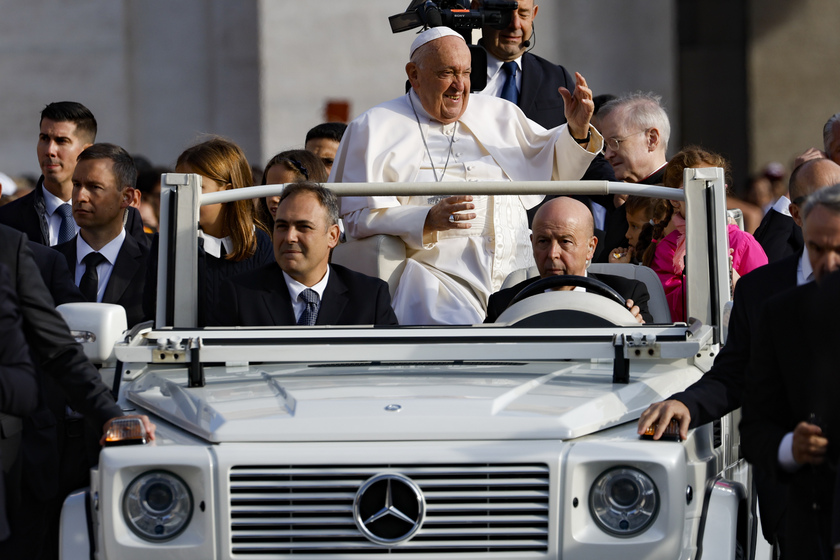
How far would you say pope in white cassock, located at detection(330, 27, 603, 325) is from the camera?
601 centimetres

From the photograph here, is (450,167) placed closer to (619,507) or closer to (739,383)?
(739,383)

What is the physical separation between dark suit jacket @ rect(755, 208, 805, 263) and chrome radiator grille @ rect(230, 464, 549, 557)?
296 centimetres

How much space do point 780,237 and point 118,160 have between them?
328cm

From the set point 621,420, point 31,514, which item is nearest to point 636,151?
Answer: point 621,420

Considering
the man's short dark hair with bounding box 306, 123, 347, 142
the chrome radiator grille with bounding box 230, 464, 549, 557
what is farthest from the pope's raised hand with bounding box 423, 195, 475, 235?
the man's short dark hair with bounding box 306, 123, 347, 142

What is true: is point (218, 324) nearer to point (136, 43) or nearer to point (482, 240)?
point (482, 240)

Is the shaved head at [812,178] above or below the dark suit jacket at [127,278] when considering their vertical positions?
above

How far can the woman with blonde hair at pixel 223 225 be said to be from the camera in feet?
19.2

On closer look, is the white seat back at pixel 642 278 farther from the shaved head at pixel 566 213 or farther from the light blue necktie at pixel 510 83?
the light blue necktie at pixel 510 83

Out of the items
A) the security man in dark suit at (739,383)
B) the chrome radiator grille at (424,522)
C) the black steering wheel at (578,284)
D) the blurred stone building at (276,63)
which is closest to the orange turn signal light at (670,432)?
the security man in dark suit at (739,383)

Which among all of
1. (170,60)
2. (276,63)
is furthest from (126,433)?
(170,60)

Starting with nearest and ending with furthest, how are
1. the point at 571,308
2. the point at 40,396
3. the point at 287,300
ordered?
the point at 40,396 → the point at 571,308 → the point at 287,300

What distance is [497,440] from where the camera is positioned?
3.88 meters

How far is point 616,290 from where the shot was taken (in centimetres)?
536
